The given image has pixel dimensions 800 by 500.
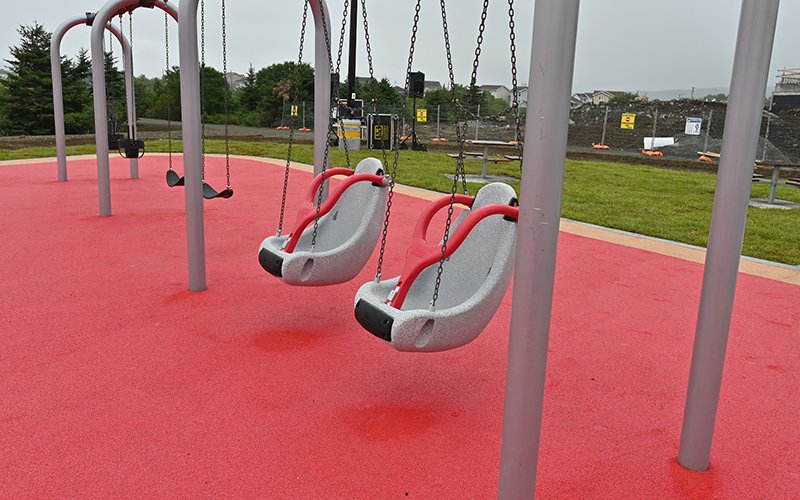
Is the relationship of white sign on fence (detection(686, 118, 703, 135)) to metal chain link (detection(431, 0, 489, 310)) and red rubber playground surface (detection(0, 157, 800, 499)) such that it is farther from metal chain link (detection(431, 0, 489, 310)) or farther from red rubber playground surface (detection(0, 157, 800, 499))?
metal chain link (detection(431, 0, 489, 310))

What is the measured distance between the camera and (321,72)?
4.57 m

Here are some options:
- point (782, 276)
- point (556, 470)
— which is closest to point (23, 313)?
point (556, 470)

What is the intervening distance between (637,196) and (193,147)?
7.03m

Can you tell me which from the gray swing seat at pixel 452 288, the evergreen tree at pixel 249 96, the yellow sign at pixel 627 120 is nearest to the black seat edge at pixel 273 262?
the gray swing seat at pixel 452 288

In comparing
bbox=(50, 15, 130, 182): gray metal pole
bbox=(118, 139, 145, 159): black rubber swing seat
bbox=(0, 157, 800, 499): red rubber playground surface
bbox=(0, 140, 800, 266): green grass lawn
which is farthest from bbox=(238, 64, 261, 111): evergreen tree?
bbox=(0, 157, 800, 499): red rubber playground surface

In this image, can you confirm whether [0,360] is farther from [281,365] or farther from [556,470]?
[556,470]

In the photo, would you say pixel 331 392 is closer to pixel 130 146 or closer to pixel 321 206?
pixel 321 206

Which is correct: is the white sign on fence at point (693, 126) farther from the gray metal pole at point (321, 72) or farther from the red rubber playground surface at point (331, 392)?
the gray metal pole at point (321, 72)

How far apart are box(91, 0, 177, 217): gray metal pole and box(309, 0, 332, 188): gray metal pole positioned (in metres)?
2.96

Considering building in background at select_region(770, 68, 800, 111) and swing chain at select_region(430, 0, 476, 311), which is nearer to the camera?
swing chain at select_region(430, 0, 476, 311)

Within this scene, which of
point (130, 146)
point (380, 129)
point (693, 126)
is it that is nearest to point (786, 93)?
point (693, 126)

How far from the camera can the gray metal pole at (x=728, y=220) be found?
2080 mm

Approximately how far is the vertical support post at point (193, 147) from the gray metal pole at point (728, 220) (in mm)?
3170

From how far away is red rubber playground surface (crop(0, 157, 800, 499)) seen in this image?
2.23 m
